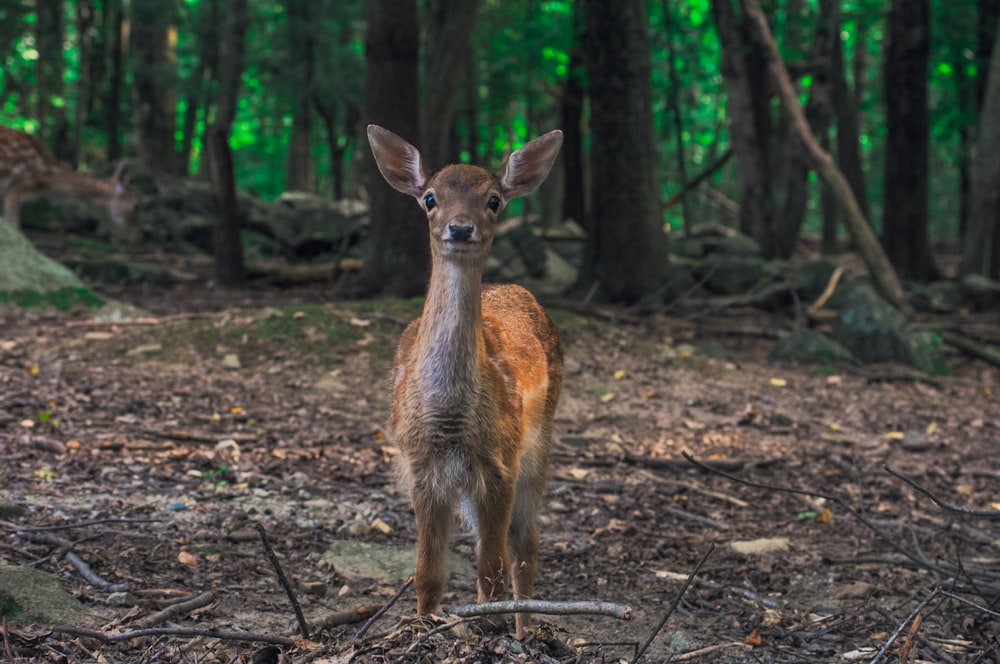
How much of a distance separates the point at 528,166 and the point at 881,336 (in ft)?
24.1

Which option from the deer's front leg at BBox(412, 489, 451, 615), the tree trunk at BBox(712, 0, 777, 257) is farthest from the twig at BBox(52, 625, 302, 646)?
the tree trunk at BBox(712, 0, 777, 257)

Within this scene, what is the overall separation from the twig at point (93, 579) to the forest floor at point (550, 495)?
0.04 metres

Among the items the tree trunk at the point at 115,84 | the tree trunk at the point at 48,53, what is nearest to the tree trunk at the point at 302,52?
the tree trunk at the point at 115,84

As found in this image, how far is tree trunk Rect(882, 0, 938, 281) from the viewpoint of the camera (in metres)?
15.8

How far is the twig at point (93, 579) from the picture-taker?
456 cm

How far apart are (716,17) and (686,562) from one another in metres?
11.2

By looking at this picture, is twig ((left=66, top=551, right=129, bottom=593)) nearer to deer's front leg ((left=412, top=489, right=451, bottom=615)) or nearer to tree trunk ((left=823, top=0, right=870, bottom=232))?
deer's front leg ((left=412, top=489, right=451, bottom=615))

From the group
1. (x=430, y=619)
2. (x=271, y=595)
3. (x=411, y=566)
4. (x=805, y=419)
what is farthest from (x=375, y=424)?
(x=430, y=619)

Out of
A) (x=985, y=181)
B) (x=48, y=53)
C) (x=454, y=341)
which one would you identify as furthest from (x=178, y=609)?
(x=48, y=53)

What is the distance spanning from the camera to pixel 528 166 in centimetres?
464

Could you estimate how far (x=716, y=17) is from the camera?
1512 centimetres

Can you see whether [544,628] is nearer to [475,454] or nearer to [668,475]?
[475,454]

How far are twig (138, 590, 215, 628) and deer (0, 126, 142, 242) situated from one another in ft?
37.2

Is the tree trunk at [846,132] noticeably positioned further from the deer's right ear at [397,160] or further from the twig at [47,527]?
the twig at [47,527]
